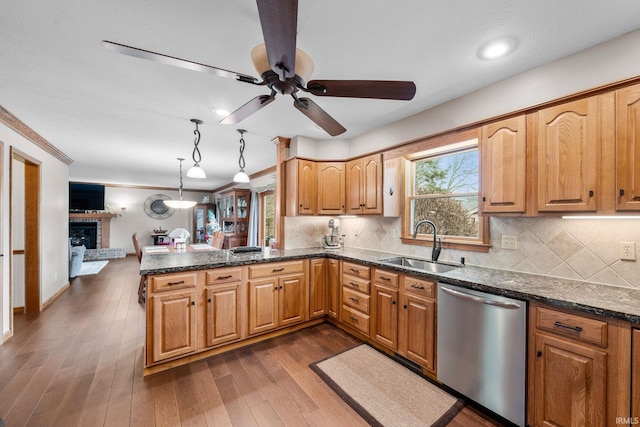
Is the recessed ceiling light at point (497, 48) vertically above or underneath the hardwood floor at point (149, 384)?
above

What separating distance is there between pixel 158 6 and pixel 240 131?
195 cm

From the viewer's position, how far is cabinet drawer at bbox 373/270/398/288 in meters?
2.33

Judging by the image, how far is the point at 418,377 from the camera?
6.93 feet

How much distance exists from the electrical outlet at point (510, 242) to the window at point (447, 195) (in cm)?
14

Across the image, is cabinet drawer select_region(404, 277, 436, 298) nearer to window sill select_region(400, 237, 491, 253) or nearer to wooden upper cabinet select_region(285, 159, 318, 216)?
window sill select_region(400, 237, 491, 253)

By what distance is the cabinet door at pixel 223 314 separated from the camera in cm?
238

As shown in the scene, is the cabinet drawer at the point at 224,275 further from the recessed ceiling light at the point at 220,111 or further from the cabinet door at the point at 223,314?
the recessed ceiling light at the point at 220,111

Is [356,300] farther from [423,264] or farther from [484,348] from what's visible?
[484,348]

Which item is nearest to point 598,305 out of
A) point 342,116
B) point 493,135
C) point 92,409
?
point 493,135

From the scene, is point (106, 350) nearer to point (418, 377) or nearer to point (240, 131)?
→ point (240, 131)

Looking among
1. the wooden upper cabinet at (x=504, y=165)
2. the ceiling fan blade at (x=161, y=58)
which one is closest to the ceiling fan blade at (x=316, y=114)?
the ceiling fan blade at (x=161, y=58)

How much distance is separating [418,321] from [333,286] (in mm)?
1137

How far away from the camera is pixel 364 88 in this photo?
1.46 meters

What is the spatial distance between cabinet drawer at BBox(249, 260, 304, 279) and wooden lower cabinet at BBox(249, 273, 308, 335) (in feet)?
0.18
